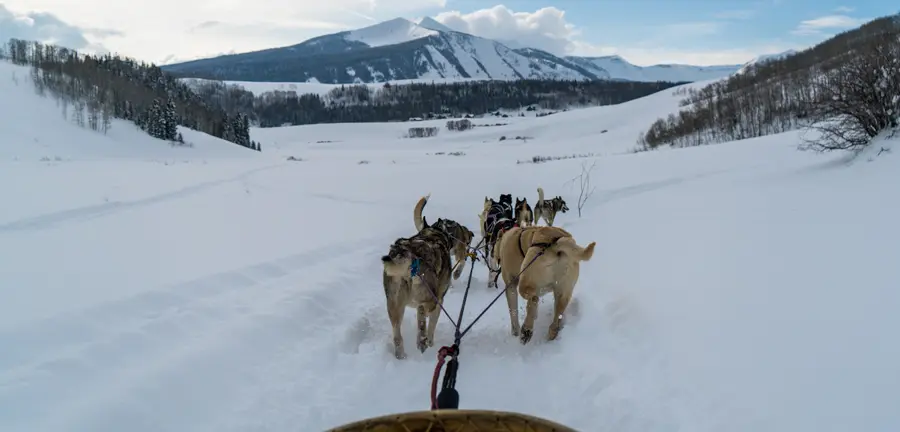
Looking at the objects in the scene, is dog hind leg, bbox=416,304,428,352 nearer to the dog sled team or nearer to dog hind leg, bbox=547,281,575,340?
the dog sled team

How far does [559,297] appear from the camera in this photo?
468cm

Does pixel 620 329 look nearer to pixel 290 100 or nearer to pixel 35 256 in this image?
pixel 35 256

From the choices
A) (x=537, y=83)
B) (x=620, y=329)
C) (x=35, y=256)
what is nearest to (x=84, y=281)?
(x=35, y=256)

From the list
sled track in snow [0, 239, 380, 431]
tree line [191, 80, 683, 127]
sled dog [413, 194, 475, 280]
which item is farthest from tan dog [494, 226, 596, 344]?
tree line [191, 80, 683, 127]

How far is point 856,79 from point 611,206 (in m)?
6.22

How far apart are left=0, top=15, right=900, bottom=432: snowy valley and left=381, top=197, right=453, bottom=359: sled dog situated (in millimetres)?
301

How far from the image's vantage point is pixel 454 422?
209cm

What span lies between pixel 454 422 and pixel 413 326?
3.56 meters

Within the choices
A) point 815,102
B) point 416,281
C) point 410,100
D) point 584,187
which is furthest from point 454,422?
point 410,100

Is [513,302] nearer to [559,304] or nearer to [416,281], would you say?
[559,304]

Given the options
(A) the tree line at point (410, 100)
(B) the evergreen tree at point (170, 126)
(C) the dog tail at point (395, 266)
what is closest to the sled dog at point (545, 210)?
(C) the dog tail at point (395, 266)

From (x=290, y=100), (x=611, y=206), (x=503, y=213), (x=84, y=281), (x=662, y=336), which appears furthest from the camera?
(x=290, y=100)

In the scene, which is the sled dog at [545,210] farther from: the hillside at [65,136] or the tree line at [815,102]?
the hillside at [65,136]

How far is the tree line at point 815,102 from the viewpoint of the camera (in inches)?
428
